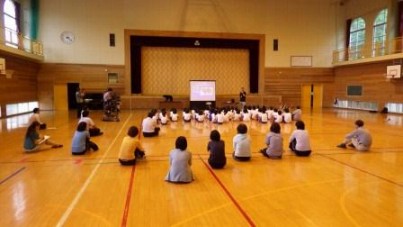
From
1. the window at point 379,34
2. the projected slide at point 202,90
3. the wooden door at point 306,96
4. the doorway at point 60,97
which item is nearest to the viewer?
the window at point 379,34

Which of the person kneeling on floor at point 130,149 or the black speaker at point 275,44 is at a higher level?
the black speaker at point 275,44

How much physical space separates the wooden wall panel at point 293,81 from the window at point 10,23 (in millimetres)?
18653

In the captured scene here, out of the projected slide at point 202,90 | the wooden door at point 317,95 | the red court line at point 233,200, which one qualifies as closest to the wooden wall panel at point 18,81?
the projected slide at point 202,90

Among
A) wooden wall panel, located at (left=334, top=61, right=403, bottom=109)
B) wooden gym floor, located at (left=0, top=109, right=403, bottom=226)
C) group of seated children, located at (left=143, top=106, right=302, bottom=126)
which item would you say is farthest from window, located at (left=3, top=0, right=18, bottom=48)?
wooden wall panel, located at (left=334, top=61, right=403, bottom=109)

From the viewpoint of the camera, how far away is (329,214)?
4.36m

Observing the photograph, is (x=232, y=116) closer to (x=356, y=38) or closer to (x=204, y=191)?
(x=204, y=191)

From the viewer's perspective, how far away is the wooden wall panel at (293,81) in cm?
2723

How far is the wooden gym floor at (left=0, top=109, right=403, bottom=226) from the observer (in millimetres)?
4238

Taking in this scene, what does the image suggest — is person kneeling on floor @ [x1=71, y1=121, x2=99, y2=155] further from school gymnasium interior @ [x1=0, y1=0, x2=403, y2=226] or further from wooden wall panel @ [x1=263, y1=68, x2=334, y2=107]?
wooden wall panel @ [x1=263, y1=68, x2=334, y2=107]

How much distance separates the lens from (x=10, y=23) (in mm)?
20391

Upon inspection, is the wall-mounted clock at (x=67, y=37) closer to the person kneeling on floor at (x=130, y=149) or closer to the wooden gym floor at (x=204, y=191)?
the wooden gym floor at (x=204, y=191)

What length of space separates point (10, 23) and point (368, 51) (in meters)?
25.3

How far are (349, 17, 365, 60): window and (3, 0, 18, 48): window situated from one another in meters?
24.6

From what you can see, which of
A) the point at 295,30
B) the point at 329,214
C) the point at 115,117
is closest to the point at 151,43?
the point at 115,117
